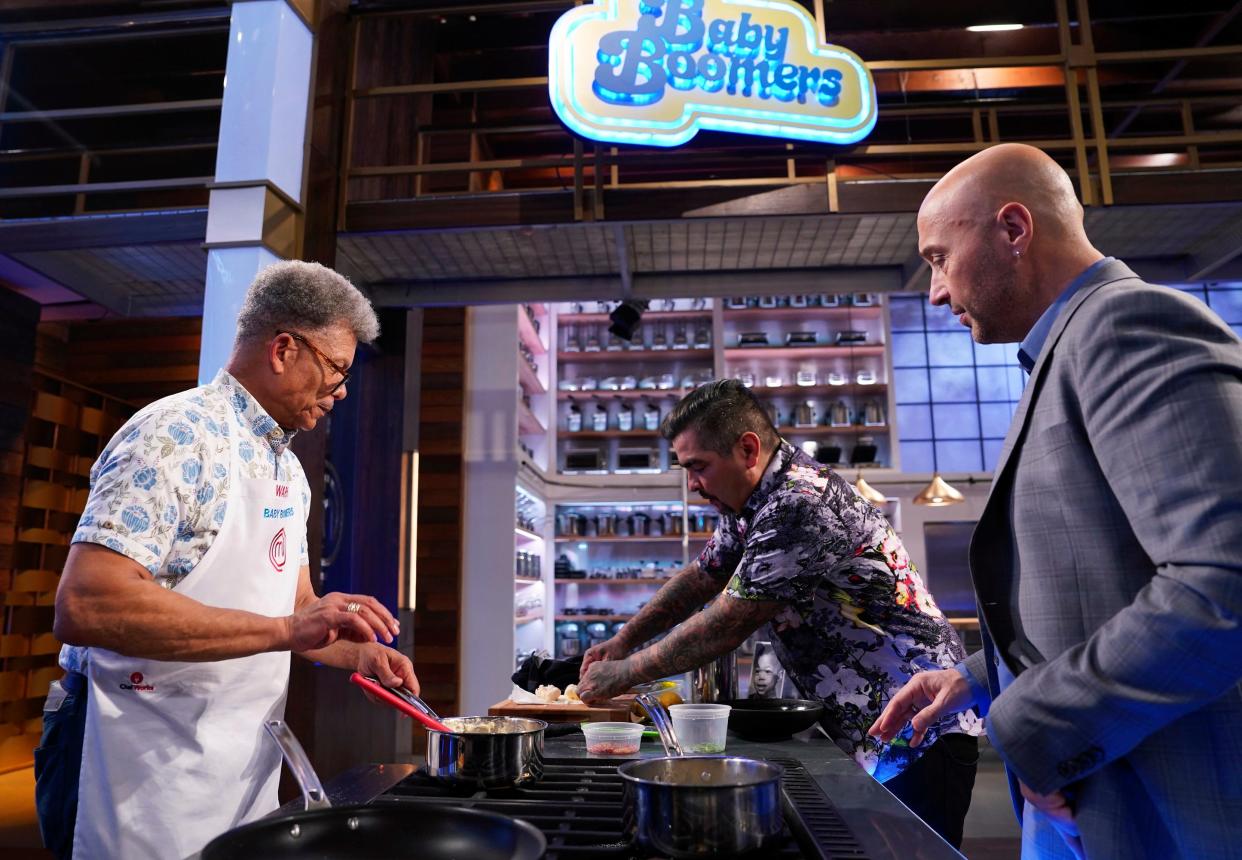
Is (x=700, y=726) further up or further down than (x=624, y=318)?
further down

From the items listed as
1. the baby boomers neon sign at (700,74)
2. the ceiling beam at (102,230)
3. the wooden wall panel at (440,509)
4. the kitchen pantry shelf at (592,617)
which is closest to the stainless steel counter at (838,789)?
the baby boomers neon sign at (700,74)

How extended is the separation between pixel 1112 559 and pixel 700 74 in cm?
508

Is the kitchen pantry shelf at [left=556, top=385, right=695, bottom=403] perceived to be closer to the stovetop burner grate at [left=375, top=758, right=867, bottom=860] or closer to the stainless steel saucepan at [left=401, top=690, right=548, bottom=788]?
the stovetop burner grate at [left=375, top=758, right=867, bottom=860]

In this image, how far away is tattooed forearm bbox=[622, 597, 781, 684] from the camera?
195 centimetres

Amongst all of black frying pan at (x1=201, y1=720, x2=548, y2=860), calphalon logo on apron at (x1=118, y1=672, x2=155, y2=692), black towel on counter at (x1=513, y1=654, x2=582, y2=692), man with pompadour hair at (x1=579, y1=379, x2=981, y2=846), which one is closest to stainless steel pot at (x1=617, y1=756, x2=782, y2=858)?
black frying pan at (x1=201, y1=720, x2=548, y2=860)

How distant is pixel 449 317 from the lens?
26.3 ft

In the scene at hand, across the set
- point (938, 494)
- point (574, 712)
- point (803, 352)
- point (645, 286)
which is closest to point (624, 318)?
point (645, 286)

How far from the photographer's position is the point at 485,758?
1.15m

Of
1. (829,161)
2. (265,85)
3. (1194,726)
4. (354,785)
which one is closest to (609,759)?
(354,785)

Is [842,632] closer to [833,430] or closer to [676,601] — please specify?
[676,601]

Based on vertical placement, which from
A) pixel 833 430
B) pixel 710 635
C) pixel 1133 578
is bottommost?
pixel 710 635

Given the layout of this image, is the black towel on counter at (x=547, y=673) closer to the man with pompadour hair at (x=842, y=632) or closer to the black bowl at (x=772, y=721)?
the man with pompadour hair at (x=842, y=632)

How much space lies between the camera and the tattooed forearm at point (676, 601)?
2.55 metres

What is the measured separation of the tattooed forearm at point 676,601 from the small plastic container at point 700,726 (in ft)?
3.35
